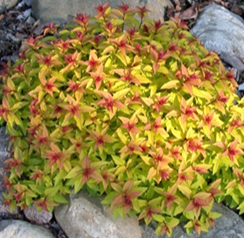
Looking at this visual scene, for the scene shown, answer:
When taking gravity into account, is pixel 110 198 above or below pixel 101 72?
below

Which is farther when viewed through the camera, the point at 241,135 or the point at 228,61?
the point at 228,61

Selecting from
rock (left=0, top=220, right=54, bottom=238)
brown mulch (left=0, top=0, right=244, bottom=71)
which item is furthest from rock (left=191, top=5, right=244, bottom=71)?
rock (left=0, top=220, right=54, bottom=238)

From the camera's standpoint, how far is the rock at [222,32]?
3965 millimetres

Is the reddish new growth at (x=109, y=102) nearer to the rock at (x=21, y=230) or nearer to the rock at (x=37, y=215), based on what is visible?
the rock at (x=37, y=215)

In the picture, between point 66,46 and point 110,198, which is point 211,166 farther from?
point 66,46

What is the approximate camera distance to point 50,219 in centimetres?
293

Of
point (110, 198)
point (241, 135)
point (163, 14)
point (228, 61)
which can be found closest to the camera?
point (110, 198)

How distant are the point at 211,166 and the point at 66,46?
56.8 inches

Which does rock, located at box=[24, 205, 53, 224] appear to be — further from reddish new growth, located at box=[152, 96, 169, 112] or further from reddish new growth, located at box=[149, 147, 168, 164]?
reddish new growth, located at box=[152, 96, 169, 112]

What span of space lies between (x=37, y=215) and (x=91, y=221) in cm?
49

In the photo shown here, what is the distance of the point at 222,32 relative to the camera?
161 inches

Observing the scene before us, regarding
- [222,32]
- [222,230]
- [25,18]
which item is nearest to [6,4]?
[25,18]

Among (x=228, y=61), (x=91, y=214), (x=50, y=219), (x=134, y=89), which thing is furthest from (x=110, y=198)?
(x=228, y=61)

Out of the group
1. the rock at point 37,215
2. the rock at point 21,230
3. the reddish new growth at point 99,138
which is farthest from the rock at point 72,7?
the rock at point 21,230
